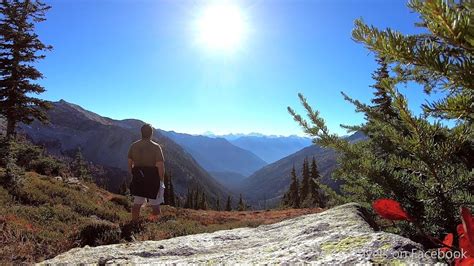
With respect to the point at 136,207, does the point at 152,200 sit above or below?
above

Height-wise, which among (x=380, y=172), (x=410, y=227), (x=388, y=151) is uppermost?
(x=388, y=151)

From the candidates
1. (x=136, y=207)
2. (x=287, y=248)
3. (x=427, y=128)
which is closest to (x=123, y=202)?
(x=136, y=207)

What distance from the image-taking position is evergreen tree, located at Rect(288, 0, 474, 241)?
1.01 meters

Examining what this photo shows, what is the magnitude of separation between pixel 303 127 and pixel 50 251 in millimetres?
5658

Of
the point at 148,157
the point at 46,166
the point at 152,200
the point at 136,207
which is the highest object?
the point at 46,166

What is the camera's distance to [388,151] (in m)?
3.02

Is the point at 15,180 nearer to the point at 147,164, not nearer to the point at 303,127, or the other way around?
the point at 147,164

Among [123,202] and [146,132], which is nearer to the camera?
[146,132]

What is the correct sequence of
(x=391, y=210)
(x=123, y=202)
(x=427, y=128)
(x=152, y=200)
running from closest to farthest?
(x=391, y=210) → (x=427, y=128) → (x=152, y=200) → (x=123, y=202)

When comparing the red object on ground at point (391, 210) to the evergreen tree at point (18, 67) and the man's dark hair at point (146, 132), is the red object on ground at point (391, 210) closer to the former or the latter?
the man's dark hair at point (146, 132)

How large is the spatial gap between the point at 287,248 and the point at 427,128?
144 cm

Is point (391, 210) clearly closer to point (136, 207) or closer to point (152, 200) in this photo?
point (136, 207)

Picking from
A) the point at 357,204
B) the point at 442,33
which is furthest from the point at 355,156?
the point at 442,33

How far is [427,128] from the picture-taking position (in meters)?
1.62
